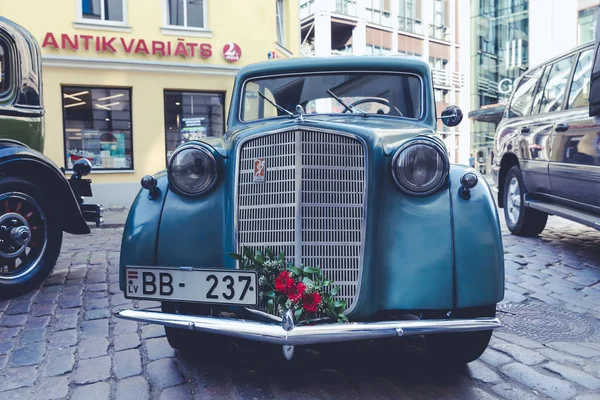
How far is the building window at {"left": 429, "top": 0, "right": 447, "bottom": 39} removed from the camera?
123 feet

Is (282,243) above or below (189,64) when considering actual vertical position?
below

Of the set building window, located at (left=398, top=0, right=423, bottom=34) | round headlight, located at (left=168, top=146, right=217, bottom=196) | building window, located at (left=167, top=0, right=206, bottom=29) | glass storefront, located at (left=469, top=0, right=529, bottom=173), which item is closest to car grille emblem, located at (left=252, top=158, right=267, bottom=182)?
round headlight, located at (left=168, top=146, right=217, bottom=196)

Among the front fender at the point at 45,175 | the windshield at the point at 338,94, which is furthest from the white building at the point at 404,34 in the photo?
the windshield at the point at 338,94

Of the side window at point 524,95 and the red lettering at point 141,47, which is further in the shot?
the red lettering at point 141,47

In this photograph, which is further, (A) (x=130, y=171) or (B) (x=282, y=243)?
(A) (x=130, y=171)

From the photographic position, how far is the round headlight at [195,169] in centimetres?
274

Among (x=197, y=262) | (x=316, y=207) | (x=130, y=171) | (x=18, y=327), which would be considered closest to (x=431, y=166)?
(x=316, y=207)

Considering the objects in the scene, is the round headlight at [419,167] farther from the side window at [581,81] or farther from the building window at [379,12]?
the building window at [379,12]

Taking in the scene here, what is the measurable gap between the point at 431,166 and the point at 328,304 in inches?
34.1

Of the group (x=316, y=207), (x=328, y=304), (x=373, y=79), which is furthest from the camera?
(x=373, y=79)

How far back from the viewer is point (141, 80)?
483 inches

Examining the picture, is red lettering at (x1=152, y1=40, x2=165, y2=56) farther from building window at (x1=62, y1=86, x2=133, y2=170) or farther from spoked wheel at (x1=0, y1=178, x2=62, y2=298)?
spoked wheel at (x1=0, y1=178, x2=62, y2=298)

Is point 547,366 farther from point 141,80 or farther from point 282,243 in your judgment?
Result: point 141,80

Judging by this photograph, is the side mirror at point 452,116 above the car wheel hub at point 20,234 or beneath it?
above
